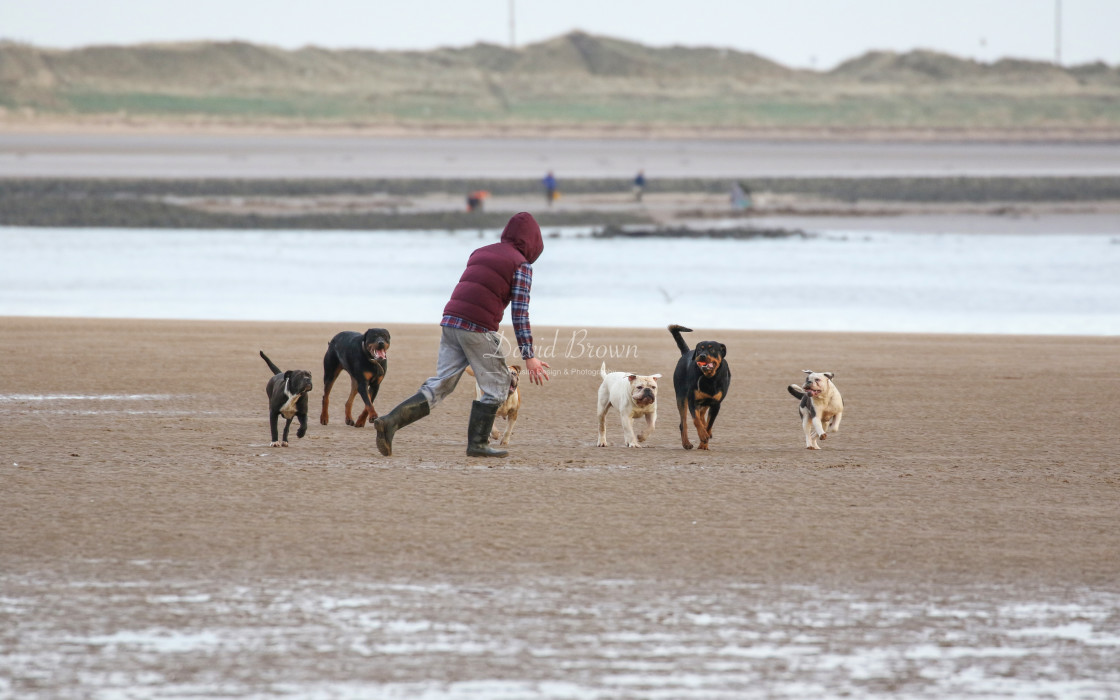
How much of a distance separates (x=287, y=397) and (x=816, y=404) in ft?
12.8

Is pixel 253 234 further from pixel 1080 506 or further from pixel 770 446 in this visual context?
pixel 1080 506

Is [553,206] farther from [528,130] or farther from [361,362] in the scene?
[528,130]

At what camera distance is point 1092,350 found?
17016mm

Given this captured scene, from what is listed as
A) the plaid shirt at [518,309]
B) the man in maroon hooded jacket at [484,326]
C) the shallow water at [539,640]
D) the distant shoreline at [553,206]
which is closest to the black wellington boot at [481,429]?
the man in maroon hooded jacket at [484,326]

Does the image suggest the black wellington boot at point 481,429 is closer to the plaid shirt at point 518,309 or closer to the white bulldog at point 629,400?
the plaid shirt at point 518,309

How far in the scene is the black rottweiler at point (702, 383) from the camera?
10.0 meters

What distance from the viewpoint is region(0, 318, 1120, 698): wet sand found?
19.2 ft

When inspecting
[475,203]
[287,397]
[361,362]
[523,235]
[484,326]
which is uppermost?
[475,203]

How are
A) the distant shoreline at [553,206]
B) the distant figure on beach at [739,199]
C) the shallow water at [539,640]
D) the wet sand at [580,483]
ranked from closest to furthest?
the shallow water at [539,640]
the wet sand at [580,483]
the distant shoreline at [553,206]
the distant figure on beach at [739,199]

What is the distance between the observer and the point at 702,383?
10.4m

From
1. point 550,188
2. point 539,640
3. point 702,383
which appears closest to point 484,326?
point 702,383

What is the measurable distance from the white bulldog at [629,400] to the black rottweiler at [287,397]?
2.22 meters

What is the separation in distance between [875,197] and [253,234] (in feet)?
84.3
